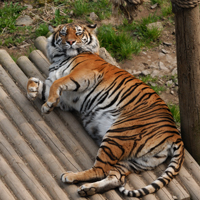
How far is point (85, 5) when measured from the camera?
7.05m

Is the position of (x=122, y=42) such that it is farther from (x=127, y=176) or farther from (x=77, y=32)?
(x=127, y=176)

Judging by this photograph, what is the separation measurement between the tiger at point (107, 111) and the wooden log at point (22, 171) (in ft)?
0.86

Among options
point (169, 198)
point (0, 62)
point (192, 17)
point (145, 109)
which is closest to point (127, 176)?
point (169, 198)

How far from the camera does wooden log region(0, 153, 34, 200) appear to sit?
140 inches

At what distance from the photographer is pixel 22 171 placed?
376 cm

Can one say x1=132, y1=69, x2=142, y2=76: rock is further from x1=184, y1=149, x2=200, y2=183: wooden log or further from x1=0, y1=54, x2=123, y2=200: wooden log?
x1=184, y1=149, x2=200, y2=183: wooden log

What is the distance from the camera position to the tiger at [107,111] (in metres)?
3.79

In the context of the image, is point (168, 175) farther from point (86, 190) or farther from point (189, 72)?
point (189, 72)

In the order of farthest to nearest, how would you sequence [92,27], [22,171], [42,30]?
1. [42,30]
2. [92,27]
3. [22,171]

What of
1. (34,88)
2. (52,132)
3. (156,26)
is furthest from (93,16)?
(52,132)

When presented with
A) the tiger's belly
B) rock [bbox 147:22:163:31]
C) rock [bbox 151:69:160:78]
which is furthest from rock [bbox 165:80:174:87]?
the tiger's belly

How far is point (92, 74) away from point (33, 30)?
2.84 m

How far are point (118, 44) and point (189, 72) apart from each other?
2.65 metres

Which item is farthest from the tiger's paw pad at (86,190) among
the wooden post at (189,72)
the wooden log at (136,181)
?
the wooden post at (189,72)
